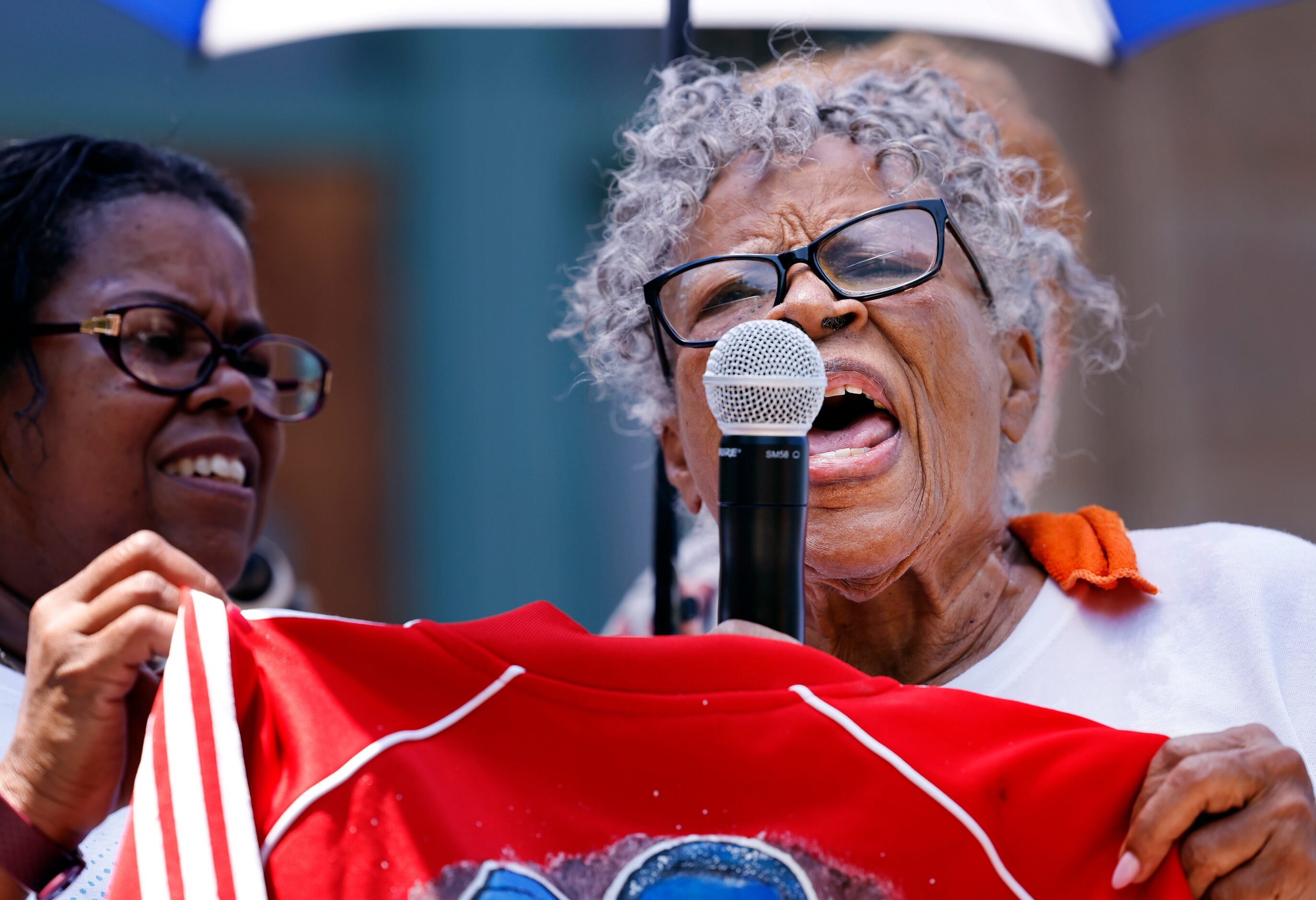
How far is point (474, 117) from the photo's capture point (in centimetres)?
630

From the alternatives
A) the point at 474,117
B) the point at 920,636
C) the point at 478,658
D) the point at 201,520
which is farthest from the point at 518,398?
the point at 478,658

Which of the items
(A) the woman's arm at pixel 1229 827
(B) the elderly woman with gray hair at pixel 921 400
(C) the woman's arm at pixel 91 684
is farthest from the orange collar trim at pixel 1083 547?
(C) the woman's arm at pixel 91 684

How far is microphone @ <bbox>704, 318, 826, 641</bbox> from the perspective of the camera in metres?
1.27

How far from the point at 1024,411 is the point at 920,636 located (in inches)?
18.5

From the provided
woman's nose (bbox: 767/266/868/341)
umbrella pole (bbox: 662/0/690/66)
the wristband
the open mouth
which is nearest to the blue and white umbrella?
umbrella pole (bbox: 662/0/690/66)

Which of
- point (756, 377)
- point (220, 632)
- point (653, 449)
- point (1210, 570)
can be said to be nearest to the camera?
point (756, 377)

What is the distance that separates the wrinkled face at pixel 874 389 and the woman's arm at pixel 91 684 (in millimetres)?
891

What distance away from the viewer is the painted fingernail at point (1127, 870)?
1343 mm

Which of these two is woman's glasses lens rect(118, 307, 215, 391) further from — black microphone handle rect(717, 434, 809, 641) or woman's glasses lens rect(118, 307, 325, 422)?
black microphone handle rect(717, 434, 809, 641)

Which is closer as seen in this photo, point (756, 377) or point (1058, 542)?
point (756, 377)

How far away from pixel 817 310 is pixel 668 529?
0.86 meters

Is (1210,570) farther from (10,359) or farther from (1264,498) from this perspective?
(1264,498)

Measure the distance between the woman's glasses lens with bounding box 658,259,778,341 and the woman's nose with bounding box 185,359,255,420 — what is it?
89cm

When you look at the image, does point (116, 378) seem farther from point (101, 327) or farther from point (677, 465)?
point (677, 465)
